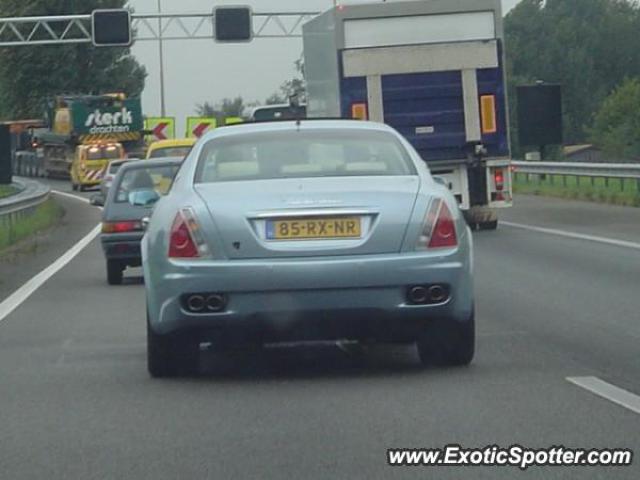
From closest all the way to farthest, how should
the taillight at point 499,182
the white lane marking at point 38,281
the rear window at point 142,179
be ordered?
the white lane marking at point 38,281
the rear window at point 142,179
the taillight at point 499,182

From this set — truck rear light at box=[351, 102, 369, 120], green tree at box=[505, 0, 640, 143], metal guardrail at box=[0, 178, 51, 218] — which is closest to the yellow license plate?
truck rear light at box=[351, 102, 369, 120]

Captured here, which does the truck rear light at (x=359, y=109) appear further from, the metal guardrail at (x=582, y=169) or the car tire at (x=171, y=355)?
the car tire at (x=171, y=355)

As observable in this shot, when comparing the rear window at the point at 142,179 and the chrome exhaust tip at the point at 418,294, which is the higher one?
the rear window at the point at 142,179

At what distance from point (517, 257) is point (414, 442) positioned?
14.0 metres

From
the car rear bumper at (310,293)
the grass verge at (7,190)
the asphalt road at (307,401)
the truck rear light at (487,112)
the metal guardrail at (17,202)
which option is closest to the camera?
the asphalt road at (307,401)

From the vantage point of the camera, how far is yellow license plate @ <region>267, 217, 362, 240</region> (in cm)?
1032

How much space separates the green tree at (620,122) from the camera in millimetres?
122312

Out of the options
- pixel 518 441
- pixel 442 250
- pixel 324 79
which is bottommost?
pixel 518 441

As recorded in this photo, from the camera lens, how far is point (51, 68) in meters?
106

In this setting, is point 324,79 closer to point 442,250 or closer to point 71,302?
point 71,302

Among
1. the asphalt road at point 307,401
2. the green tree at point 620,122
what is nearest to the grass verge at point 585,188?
the asphalt road at point 307,401

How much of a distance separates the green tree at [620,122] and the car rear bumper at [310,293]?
11054cm

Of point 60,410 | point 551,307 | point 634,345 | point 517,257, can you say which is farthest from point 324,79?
point 60,410

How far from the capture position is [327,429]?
887cm
